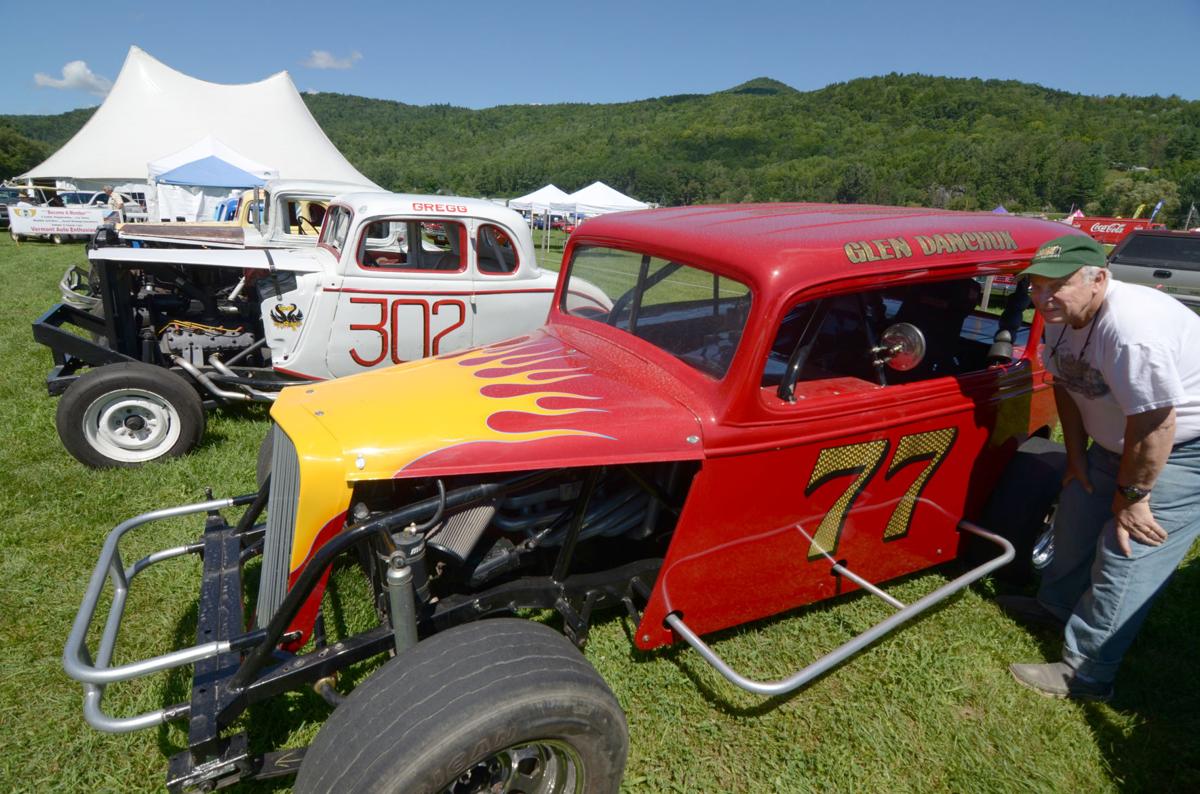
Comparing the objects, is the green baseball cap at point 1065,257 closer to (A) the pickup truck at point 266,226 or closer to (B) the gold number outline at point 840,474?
(B) the gold number outline at point 840,474

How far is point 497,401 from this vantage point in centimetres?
224

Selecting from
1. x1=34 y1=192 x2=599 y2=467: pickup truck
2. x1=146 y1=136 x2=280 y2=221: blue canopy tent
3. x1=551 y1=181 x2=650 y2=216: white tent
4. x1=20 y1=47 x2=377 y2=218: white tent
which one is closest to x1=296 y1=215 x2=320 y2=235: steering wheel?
x1=34 y1=192 x2=599 y2=467: pickup truck

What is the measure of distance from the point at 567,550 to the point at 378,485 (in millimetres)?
706

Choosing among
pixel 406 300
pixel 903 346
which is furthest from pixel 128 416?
pixel 903 346

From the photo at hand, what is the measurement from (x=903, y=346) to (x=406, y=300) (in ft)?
14.1

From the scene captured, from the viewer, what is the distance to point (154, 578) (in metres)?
3.31

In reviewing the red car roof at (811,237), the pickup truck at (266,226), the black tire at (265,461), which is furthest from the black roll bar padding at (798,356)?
the pickup truck at (266,226)

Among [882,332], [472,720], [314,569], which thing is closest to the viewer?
[472,720]

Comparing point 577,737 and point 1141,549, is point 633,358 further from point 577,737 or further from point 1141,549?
point 1141,549

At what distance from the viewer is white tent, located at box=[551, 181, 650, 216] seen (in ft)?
85.9

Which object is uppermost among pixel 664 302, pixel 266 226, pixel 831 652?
pixel 664 302

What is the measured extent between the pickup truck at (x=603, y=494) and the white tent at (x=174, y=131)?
82.9 ft

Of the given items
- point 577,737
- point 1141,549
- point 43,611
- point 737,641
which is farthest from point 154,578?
point 1141,549

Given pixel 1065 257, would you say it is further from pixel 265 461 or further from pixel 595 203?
pixel 595 203
